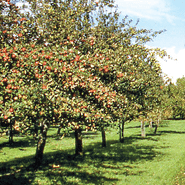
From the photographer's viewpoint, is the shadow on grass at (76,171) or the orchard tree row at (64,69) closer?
the orchard tree row at (64,69)

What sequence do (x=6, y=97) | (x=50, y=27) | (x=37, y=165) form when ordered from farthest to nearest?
(x=37, y=165), (x=50, y=27), (x=6, y=97)

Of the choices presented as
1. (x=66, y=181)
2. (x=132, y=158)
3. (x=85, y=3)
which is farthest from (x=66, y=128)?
(x=132, y=158)

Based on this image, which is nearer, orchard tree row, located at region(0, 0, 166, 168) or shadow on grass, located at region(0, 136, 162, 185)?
orchard tree row, located at region(0, 0, 166, 168)

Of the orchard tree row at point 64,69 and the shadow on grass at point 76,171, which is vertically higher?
the orchard tree row at point 64,69

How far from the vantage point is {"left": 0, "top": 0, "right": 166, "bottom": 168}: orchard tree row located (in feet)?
25.0

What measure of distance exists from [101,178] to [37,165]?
5.01 metres

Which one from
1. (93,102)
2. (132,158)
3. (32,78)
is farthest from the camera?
(132,158)

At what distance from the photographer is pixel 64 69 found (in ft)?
25.7

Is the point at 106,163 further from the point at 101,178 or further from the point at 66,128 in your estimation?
the point at 66,128

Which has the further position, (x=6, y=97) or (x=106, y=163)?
(x=106, y=163)

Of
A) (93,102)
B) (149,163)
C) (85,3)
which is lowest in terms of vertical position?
(149,163)

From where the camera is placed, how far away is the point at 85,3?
42.2 ft

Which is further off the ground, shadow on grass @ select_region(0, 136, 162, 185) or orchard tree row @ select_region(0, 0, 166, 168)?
orchard tree row @ select_region(0, 0, 166, 168)

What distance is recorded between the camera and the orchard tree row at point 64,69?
7.62 meters
